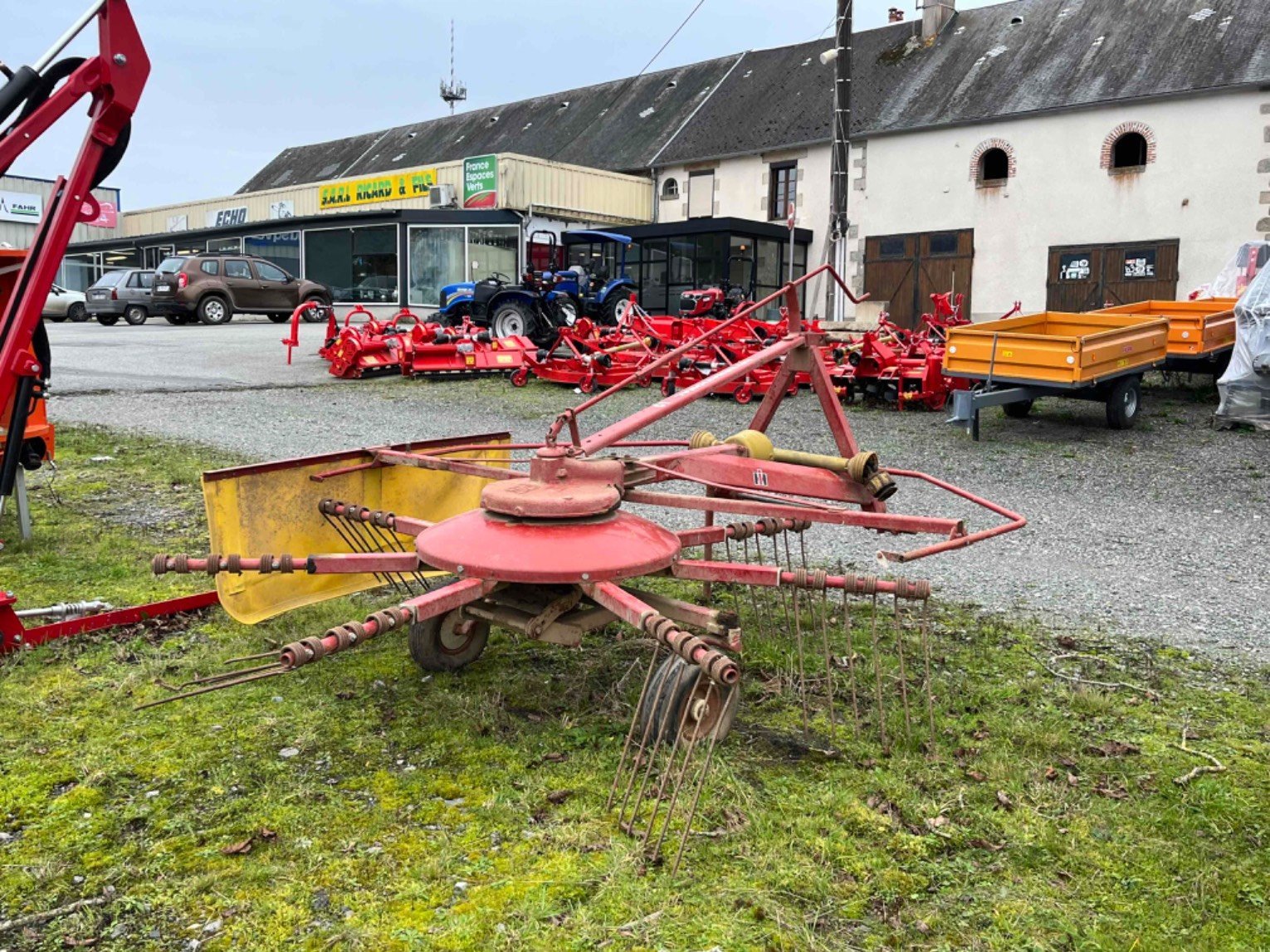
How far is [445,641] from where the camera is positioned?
3.95 metres

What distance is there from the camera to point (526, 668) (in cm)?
403

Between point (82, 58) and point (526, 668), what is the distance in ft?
9.90

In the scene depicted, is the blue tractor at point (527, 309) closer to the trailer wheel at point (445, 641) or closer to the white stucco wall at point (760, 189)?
the white stucco wall at point (760, 189)

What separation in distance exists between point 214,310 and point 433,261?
5.71m

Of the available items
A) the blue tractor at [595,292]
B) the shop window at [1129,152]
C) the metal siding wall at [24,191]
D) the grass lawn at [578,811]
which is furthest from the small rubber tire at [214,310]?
the metal siding wall at [24,191]

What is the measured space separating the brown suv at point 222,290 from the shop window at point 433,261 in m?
3.16

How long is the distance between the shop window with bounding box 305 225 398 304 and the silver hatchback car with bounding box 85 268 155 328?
5239 mm

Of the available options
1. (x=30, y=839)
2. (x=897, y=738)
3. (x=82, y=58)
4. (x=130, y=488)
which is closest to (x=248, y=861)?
(x=30, y=839)

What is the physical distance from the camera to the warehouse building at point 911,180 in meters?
20.5

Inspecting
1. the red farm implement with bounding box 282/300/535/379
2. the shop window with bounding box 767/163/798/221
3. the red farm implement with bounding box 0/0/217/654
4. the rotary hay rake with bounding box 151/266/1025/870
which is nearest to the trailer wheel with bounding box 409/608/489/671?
the rotary hay rake with bounding box 151/266/1025/870

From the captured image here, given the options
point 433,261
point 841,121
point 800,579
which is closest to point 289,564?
point 800,579

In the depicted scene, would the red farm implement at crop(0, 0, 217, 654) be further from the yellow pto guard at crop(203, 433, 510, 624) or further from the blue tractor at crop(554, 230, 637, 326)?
the blue tractor at crop(554, 230, 637, 326)

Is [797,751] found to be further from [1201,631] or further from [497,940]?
[1201,631]

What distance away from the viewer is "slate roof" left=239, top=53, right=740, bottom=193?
30281 mm
